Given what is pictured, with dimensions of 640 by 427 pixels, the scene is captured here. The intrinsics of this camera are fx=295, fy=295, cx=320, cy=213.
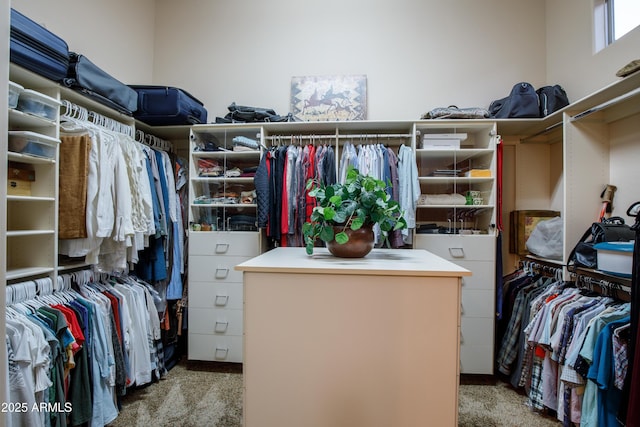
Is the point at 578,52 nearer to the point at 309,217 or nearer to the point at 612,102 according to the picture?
the point at 612,102

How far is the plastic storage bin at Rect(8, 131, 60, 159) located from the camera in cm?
147

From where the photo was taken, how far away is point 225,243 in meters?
2.44

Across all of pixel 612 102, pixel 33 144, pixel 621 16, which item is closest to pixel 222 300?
pixel 33 144

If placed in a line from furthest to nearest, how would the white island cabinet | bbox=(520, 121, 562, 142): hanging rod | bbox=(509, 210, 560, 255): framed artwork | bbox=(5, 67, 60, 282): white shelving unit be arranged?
bbox=(509, 210, 560, 255): framed artwork → bbox=(520, 121, 562, 142): hanging rod → bbox=(5, 67, 60, 282): white shelving unit → the white island cabinet

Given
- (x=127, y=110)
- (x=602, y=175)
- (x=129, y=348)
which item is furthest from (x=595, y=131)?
(x=129, y=348)

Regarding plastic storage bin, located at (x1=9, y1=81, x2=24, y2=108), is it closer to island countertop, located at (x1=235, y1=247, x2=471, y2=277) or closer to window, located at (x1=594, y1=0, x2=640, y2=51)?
island countertop, located at (x1=235, y1=247, x2=471, y2=277)

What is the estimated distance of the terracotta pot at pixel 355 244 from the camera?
1286 mm

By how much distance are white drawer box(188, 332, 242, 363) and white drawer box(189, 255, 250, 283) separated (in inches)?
18.3

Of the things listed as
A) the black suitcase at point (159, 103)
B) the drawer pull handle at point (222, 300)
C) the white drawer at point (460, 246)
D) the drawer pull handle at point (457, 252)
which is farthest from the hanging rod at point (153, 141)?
the drawer pull handle at point (457, 252)

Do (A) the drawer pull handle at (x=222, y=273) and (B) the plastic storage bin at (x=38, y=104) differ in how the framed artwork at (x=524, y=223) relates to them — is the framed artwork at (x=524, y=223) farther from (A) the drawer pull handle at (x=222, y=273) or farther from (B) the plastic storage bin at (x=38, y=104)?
(B) the plastic storage bin at (x=38, y=104)

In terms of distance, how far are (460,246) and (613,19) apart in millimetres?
1915

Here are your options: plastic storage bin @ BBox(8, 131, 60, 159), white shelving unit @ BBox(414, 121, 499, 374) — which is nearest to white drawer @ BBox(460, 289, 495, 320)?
white shelving unit @ BBox(414, 121, 499, 374)

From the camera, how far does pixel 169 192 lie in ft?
7.97

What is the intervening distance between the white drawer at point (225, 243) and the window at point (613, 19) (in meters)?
2.95
